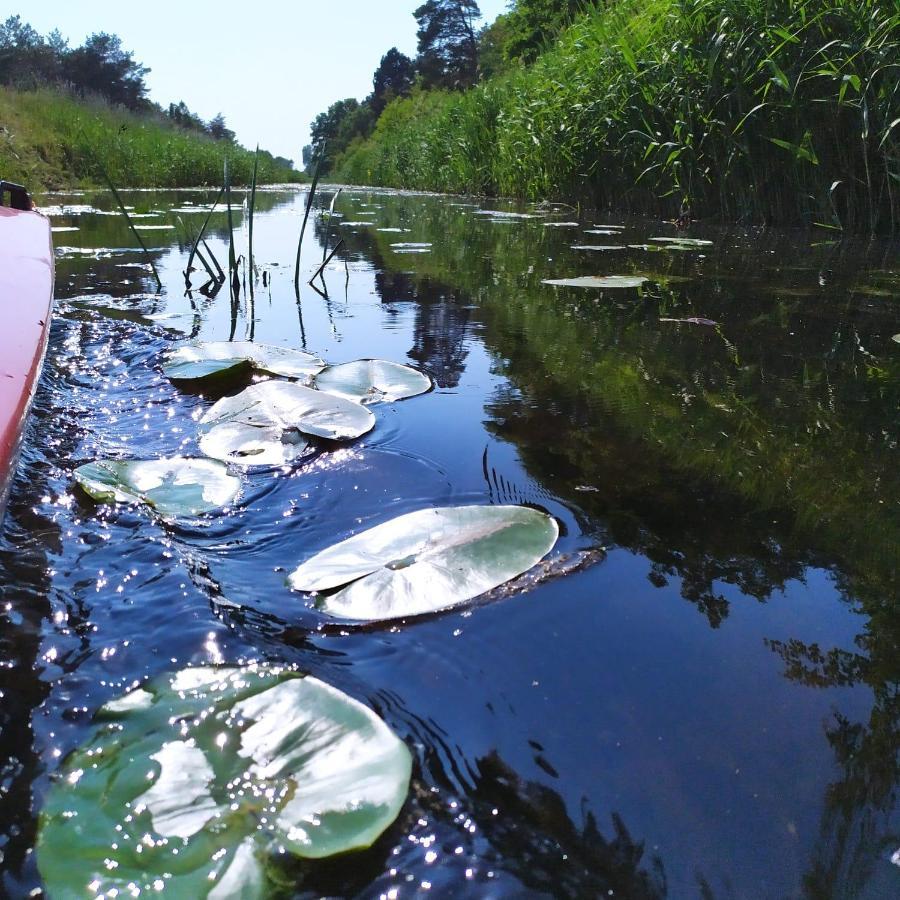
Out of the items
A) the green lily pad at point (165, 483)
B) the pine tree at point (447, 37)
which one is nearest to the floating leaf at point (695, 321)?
the green lily pad at point (165, 483)

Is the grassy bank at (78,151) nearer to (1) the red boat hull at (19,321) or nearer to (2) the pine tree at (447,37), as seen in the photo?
(1) the red boat hull at (19,321)

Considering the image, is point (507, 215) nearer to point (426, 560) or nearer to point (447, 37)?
point (426, 560)

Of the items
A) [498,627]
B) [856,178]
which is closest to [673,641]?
[498,627]

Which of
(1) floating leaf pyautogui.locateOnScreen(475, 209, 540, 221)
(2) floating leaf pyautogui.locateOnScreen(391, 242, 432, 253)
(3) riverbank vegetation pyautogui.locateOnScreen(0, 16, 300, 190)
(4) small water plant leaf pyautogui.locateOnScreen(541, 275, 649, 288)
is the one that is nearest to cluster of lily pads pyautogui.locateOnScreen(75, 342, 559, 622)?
(4) small water plant leaf pyautogui.locateOnScreen(541, 275, 649, 288)

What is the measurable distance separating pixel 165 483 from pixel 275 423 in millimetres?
291

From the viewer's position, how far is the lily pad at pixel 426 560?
794 mm

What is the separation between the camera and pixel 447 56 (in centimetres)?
3275

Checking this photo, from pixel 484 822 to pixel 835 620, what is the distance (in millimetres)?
481

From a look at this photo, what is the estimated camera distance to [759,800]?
1.82ft

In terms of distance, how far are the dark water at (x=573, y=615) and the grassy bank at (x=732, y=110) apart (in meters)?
2.69

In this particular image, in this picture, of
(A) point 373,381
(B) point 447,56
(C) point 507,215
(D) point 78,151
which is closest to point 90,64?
(B) point 447,56

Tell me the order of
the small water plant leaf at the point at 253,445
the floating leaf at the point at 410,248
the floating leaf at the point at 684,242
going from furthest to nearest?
the floating leaf at the point at 410,248 < the floating leaf at the point at 684,242 < the small water plant leaf at the point at 253,445

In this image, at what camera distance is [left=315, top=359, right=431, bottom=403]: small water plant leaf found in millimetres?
1525

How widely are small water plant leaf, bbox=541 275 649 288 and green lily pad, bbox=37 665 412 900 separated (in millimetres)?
2347
